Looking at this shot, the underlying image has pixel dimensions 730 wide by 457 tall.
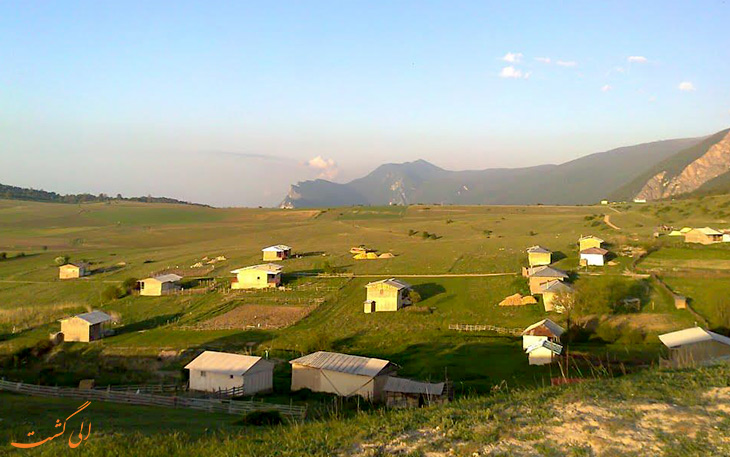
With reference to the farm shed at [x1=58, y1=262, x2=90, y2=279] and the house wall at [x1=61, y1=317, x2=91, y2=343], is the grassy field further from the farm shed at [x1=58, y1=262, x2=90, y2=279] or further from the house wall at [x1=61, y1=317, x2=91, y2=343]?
the farm shed at [x1=58, y1=262, x2=90, y2=279]

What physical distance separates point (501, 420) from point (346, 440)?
2.51 metres

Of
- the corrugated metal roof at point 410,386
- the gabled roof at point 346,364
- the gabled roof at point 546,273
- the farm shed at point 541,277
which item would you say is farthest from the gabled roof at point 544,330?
the gabled roof at point 546,273

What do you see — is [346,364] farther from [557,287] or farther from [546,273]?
[546,273]

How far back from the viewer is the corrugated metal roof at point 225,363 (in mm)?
31188

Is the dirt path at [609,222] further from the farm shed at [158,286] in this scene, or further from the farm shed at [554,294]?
the farm shed at [158,286]

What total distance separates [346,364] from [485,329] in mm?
16743

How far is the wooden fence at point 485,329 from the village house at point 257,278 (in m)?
24.3

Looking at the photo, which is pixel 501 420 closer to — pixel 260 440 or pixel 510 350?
pixel 260 440

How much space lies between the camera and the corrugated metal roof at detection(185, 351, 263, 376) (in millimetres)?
31188

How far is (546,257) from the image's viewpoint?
62.5 m

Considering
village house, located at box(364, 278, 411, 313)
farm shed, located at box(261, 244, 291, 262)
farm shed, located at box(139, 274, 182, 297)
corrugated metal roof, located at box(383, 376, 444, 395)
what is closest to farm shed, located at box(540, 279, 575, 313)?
village house, located at box(364, 278, 411, 313)

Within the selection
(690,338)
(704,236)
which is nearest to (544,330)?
(690,338)

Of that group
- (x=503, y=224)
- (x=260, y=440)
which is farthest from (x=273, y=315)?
(x=503, y=224)

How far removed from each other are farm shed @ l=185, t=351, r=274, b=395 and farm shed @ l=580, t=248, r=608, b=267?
41.1 metres
